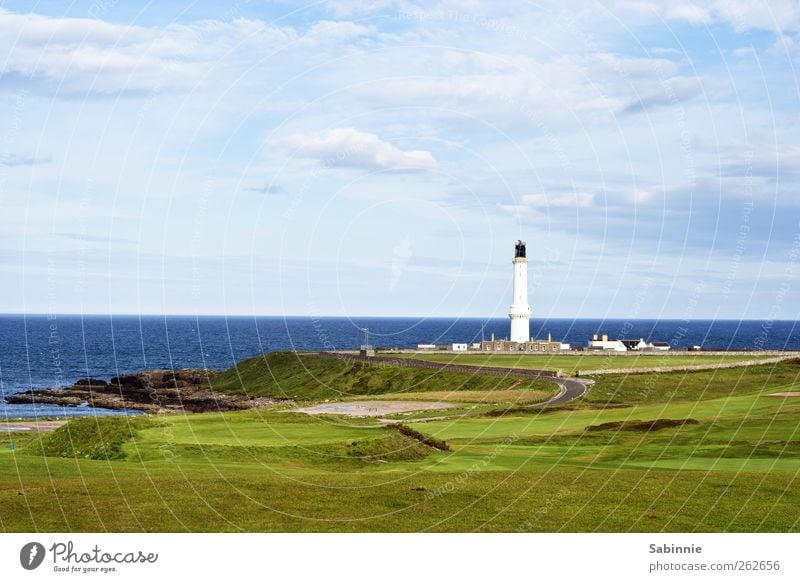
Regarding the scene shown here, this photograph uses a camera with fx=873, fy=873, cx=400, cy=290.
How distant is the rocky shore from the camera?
112394mm

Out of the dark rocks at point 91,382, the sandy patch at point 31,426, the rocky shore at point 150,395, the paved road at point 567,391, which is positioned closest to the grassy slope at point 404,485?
the paved road at point 567,391

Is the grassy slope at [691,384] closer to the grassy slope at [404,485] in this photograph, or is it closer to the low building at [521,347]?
the grassy slope at [404,485]

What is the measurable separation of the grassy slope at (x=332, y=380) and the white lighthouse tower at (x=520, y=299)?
3084 centimetres

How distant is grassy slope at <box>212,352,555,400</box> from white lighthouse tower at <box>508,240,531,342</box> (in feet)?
101

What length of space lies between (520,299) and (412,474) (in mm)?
106283

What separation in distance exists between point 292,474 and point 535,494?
35.9ft

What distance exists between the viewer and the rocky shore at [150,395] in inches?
4425

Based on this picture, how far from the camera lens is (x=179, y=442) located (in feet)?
151

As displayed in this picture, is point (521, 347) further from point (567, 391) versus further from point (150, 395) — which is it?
point (150, 395)

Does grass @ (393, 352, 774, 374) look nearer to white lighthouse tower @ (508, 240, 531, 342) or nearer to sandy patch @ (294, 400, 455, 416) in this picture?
white lighthouse tower @ (508, 240, 531, 342)

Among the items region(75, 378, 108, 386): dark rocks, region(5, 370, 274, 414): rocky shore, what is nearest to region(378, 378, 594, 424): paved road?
region(5, 370, 274, 414): rocky shore

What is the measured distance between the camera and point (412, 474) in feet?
125

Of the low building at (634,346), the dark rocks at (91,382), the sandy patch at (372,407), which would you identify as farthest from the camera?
the low building at (634,346)
